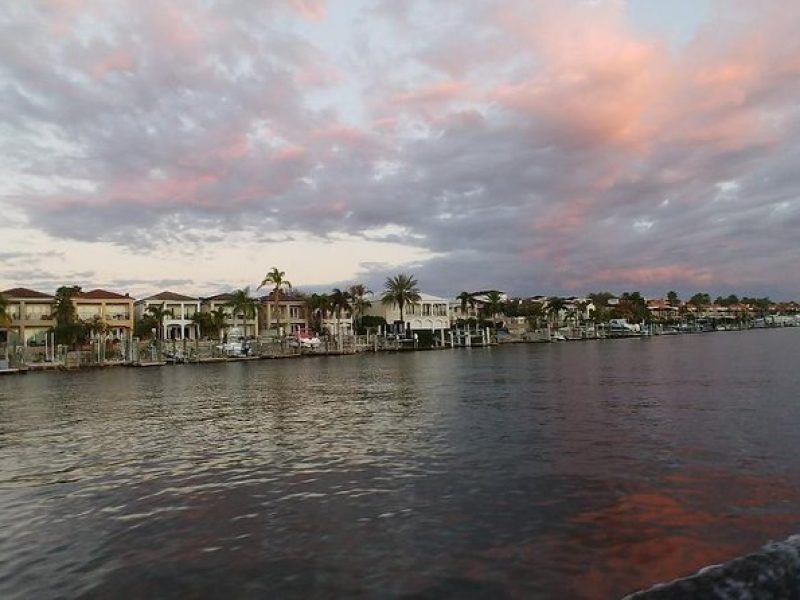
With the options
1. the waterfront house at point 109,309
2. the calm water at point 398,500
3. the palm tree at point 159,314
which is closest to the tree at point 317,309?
the palm tree at point 159,314

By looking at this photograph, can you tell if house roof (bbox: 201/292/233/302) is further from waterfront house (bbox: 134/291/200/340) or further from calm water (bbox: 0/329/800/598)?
calm water (bbox: 0/329/800/598)

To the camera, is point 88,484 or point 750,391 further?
point 750,391

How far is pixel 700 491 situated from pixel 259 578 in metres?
10.3

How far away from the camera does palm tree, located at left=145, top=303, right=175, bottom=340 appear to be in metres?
123

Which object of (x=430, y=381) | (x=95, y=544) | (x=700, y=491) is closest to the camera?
(x=95, y=544)

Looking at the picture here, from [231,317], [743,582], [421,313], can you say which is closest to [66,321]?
[231,317]

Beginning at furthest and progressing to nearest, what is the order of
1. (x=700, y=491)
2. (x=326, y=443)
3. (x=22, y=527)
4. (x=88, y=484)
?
(x=326, y=443) → (x=88, y=484) → (x=700, y=491) → (x=22, y=527)

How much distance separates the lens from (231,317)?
465 feet

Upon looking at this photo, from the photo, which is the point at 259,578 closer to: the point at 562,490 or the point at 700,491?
the point at 562,490

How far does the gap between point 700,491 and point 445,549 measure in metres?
7.03

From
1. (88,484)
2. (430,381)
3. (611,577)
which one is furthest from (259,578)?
(430,381)

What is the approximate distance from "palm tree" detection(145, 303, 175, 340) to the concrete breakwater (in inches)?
4874

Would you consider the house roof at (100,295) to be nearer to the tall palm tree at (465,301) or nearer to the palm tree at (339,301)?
the palm tree at (339,301)

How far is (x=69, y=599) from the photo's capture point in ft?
32.9
